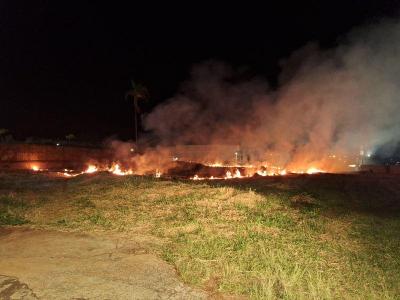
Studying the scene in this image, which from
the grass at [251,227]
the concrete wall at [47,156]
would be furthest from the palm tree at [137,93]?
the grass at [251,227]

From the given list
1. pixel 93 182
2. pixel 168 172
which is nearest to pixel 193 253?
pixel 93 182

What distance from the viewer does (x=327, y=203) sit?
39.1 feet

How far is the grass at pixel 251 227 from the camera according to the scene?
17.7ft

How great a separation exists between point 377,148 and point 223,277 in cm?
1939

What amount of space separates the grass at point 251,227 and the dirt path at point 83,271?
0.39 m

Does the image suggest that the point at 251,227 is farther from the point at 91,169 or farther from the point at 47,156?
the point at 47,156

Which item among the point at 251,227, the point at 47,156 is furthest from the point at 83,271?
the point at 47,156

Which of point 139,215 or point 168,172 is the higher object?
point 168,172

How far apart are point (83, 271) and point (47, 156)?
20848 millimetres

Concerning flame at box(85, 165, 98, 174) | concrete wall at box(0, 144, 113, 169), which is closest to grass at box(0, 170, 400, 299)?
concrete wall at box(0, 144, 113, 169)

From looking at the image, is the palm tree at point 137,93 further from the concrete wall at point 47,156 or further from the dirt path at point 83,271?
the dirt path at point 83,271

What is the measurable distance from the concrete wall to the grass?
Answer: 915cm

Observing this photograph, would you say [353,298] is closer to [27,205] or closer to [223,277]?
[223,277]

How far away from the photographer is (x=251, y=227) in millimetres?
7758
